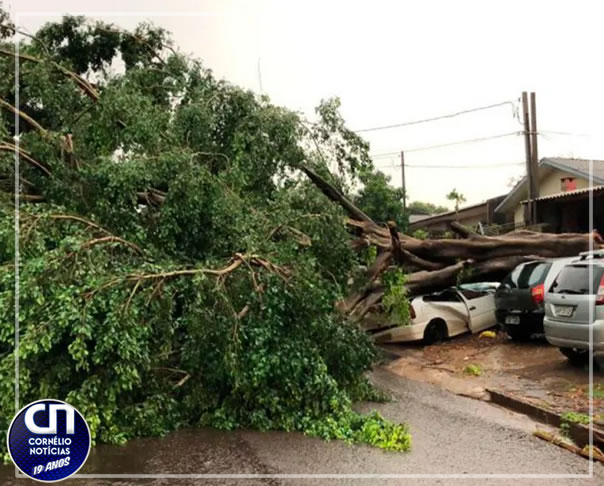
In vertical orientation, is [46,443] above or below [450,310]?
below

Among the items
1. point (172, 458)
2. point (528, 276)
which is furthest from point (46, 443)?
point (528, 276)

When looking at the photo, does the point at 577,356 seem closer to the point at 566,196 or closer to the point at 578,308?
the point at 578,308

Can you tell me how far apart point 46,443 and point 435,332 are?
8.23 meters

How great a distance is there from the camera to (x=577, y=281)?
7680 millimetres

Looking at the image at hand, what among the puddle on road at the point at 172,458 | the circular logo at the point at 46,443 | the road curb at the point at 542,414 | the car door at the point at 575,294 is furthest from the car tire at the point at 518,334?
the circular logo at the point at 46,443

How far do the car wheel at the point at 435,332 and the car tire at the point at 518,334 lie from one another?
1225mm

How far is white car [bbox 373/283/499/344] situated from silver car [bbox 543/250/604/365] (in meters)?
2.94

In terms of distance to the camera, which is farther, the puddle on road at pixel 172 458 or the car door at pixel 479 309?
the car door at pixel 479 309

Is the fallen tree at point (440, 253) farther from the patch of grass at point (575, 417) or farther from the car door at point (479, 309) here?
the patch of grass at point (575, 417)

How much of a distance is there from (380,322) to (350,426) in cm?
502

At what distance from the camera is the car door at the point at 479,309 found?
36.6 ft

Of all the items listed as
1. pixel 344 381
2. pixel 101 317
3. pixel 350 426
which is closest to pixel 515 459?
pixel 350 426

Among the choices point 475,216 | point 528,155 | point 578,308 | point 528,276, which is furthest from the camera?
point 475,216

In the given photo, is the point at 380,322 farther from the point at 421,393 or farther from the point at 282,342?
the point at 282,342
